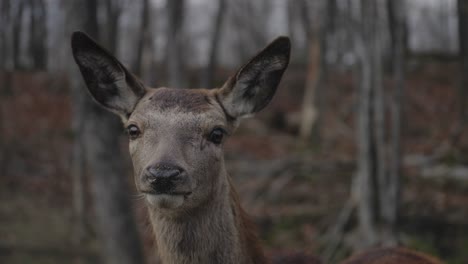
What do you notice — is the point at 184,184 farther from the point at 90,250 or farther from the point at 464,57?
the point at 464,57

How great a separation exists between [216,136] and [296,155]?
13054 millimetres

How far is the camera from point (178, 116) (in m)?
3.68

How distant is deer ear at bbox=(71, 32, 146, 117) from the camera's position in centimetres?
400

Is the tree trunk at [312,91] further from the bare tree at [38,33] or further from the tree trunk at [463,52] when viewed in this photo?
the bare tree at [38,33]

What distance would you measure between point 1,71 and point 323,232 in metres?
19.4

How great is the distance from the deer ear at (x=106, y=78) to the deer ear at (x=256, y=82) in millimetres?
625

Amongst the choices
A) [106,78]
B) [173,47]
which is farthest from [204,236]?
[173,47]

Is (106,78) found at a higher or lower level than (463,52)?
higher

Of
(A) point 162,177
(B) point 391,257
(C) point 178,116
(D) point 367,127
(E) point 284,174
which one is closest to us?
(A) point 162,177

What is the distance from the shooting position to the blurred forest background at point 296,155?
8.32 meters

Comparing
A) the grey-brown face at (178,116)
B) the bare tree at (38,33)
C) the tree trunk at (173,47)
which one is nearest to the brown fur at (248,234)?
the grey-brown face at (178,116)

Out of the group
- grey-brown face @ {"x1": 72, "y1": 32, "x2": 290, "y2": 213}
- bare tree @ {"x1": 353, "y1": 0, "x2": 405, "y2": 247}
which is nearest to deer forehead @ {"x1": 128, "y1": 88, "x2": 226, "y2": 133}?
grey-brown face @ {"x1": 72, "y1": 32, "x2": 290, "y2": 213}

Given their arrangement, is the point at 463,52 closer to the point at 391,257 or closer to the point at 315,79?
the point at 315,79

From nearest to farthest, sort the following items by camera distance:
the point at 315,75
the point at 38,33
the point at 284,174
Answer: the point at 284,174 < the point at 315,75 < the point at 38,33
